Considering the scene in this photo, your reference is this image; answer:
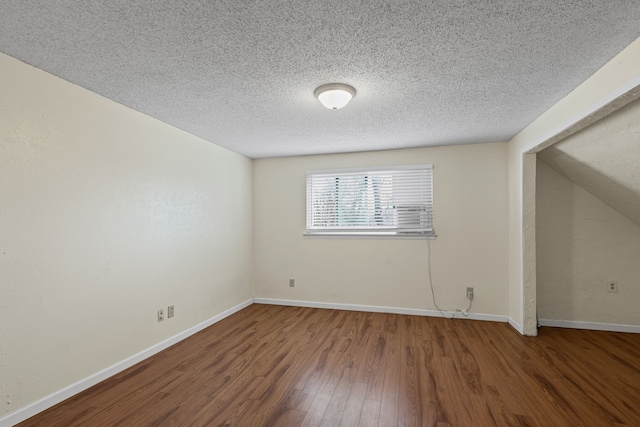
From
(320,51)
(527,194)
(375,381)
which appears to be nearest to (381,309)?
(375,381)

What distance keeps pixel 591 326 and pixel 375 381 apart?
2.84m

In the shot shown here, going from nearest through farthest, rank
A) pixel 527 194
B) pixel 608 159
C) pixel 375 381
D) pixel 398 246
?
pixel 375 381
pixel 608 159
pixel 527 194
pixel 398 246

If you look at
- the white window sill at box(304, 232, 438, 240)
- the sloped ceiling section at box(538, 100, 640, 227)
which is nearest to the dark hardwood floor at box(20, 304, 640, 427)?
the white window sill at box(304, 232, 438, 240)

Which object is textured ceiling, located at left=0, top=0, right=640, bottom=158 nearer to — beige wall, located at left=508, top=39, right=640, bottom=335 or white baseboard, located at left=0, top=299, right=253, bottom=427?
beige wall, located at left=508, top=39, right=640, bottom=335

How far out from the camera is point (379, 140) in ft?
11.8

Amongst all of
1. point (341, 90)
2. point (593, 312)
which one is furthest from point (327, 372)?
point (593, 312)

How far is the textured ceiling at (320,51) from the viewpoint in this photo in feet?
4.52

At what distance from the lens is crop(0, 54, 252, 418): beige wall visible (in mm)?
1829

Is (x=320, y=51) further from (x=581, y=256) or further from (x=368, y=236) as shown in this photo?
(x=581, y=256)

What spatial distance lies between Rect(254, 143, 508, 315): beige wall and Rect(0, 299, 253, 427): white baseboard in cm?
153

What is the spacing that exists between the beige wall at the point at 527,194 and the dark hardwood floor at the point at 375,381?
39 centimetres

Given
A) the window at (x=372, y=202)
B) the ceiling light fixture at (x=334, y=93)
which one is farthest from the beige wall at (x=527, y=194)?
the ceiling light fixture at (x=334, y=93)

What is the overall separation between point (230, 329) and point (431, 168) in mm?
3235

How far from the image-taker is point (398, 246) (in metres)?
3.98
